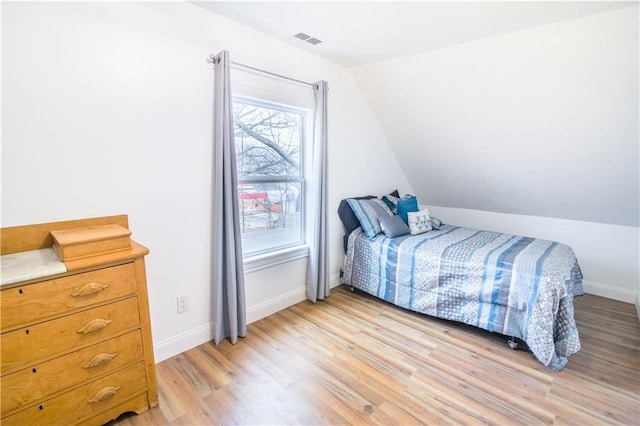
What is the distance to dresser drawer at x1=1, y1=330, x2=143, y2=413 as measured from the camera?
1.30m

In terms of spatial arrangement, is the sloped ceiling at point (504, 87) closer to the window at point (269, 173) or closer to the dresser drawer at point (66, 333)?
the window at point (269, 173)

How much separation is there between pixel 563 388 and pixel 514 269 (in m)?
0.76

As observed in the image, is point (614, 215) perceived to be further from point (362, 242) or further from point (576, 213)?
point (362, 242)

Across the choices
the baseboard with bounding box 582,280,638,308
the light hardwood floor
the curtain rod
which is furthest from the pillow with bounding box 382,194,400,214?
the baseboard with bounding box 582,280,638,308

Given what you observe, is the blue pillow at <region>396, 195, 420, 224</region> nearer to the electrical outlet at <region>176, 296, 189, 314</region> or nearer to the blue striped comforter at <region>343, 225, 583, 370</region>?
the blue striped comforter at <region>343, 225, 583, 370</region>

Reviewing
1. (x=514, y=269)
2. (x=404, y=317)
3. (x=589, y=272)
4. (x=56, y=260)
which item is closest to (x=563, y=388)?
(x=514, y=269)

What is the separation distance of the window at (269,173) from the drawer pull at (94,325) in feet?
3.97

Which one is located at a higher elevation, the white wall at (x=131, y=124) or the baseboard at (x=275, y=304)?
the white wall at (x=131, y=124)

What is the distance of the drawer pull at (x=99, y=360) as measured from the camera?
149 centimetres

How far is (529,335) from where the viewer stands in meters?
2.15

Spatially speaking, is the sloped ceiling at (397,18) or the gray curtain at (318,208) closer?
the sloped ceiling at (397,18)

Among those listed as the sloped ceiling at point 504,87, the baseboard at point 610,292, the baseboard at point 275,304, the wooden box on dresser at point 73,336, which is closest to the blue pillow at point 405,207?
the sloped ceiling at point 504,87

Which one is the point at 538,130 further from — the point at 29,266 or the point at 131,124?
the point at 29,266

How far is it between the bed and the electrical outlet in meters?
1.62
